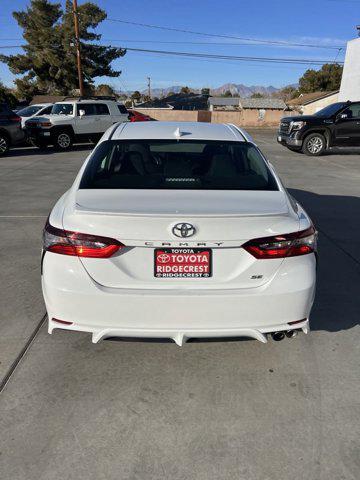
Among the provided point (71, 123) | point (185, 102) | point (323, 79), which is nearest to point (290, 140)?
point (71, 123)

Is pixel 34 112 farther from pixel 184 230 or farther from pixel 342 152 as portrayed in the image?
pixel 184 230

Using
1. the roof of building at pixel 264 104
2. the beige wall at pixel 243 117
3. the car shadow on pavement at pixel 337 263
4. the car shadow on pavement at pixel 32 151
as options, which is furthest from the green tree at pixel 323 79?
the car shadow on pavement at pixel 337 263

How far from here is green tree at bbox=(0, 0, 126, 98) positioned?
45500 mm

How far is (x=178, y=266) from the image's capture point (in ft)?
8.61

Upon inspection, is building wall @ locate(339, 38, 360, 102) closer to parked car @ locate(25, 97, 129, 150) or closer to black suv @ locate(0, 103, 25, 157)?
parked car @ locate(25, 97, 129, 150)

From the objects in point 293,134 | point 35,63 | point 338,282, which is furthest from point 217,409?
point 35,63

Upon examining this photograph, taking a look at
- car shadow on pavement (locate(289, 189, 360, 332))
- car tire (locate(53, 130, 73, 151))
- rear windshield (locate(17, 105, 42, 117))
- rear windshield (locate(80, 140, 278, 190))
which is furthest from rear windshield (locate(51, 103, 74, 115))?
rear windshield (locate(80, 140, 278, 190))

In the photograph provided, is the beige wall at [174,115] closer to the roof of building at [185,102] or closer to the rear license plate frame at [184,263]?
the roof of building at [185,102]

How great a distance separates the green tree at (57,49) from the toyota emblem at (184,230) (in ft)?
156

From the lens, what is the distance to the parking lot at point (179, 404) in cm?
231

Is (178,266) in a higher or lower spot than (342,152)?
higher

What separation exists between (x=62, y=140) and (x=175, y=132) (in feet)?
49.0

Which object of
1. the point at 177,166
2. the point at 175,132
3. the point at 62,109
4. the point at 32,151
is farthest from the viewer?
the point at 62,109

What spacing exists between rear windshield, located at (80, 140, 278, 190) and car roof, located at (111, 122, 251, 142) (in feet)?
0.25
